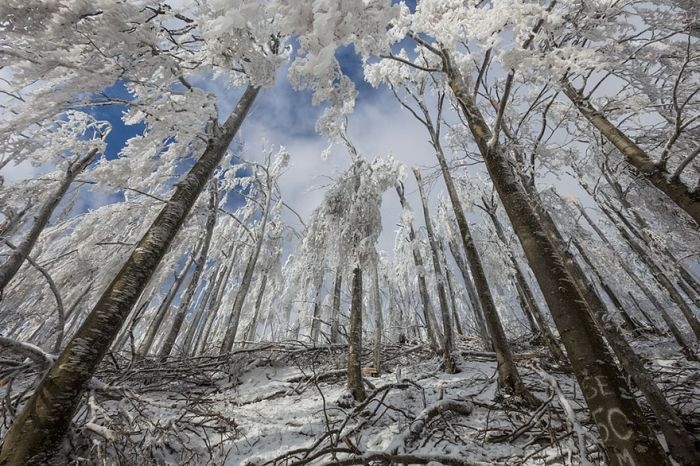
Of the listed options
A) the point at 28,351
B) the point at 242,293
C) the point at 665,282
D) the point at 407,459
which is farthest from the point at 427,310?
the point at 28,351

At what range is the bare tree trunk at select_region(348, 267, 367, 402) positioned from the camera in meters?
5.05

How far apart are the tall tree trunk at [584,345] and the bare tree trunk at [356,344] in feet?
11.5

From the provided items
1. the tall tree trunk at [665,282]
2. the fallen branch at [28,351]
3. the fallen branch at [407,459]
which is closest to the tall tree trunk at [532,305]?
the tall tree trunk at [665,282]

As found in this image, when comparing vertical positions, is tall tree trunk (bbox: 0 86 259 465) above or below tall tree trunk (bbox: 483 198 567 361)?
below

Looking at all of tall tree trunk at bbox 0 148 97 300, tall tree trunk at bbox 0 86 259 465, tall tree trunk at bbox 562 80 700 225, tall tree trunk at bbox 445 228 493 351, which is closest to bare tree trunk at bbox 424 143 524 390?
tall tree trunk at bbox 445 228 493 351

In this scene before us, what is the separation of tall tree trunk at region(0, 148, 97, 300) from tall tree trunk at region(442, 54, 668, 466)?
782 cm

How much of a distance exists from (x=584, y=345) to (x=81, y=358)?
451 centimetres

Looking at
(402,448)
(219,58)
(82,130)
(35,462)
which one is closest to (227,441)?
(35,462)

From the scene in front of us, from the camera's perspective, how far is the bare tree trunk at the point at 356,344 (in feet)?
16.6

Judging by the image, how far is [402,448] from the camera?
110 inches

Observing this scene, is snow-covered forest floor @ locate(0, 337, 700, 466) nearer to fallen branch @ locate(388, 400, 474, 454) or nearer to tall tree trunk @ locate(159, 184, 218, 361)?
fallen branch @ locate(388, 400, 474, 454)

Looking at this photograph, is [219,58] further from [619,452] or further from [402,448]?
[619,452]

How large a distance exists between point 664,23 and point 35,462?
9.16 m

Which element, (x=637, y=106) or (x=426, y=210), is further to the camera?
(x=426, y=210)
